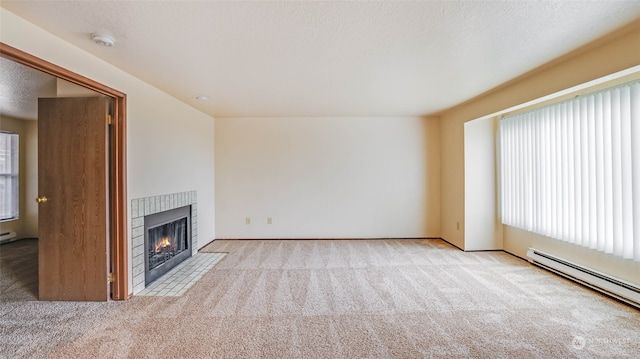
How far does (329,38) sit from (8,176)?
6.33 m

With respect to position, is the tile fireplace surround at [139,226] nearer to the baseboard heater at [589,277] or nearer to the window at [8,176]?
the window at [8,176]

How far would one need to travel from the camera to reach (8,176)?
4.73 meters

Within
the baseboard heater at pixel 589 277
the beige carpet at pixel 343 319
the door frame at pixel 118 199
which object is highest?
the door frame at pixel 118 199

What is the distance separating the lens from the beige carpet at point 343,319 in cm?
186

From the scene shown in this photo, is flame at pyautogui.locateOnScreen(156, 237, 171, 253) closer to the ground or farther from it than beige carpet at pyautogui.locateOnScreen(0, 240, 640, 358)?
farther from it

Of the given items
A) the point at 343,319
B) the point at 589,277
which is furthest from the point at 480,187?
the point at 343,319

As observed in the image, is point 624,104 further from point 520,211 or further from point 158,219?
point 158,219

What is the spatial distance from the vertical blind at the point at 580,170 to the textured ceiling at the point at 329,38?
848 millimetres

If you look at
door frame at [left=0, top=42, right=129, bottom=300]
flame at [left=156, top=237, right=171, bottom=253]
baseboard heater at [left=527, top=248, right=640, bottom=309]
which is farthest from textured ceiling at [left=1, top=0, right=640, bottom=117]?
baseboard heater at [left=527, top=248, right=640, bottom=309]

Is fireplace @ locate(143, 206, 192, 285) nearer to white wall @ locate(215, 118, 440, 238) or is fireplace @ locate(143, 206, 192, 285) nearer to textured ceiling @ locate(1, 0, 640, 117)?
white wall @ locate(215, 118, 440, 238)

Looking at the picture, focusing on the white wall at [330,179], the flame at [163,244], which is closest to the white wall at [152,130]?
the white wall at [330,179]

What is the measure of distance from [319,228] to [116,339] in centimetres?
333

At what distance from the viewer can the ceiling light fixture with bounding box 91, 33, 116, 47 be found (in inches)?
74.9

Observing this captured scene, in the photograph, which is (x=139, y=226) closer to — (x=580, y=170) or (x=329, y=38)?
(x=329, y=38)
